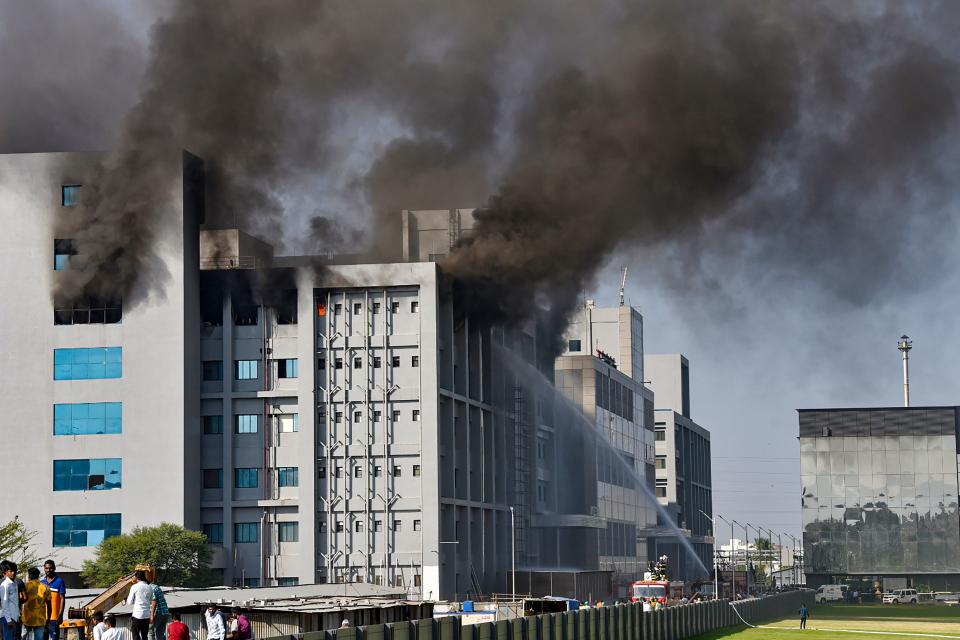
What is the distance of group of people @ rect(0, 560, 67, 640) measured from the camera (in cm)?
3238

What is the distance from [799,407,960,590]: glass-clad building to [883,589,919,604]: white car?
562 inches

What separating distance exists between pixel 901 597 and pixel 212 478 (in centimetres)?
8556

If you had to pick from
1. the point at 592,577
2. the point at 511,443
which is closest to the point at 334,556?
the point at 511,443

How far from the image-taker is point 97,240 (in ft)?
330

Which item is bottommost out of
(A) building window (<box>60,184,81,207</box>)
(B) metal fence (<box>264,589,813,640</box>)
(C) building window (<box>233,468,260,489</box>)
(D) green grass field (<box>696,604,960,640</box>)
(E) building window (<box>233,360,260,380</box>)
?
(D) green grass field (<box>696,604,960,640</box>)

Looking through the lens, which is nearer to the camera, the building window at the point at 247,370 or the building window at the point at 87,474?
the building window at the point at 87,474

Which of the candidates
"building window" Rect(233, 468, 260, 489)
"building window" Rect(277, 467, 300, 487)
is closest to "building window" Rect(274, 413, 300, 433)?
"building window" Rect(277, 467, 300, 487)

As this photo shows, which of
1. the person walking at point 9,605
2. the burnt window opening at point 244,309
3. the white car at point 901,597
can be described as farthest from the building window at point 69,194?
the white car at point 901,597

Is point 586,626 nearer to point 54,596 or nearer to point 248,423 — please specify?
point 54,596

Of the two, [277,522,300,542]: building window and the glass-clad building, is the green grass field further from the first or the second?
the glass-clad building

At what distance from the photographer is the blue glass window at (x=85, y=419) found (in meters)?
101

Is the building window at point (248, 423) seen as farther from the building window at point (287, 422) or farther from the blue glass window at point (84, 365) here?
the blue glass window at point (84, 365)

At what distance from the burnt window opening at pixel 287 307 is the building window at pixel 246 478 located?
10.7m

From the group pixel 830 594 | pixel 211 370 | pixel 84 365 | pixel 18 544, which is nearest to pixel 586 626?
pixel 18 544
